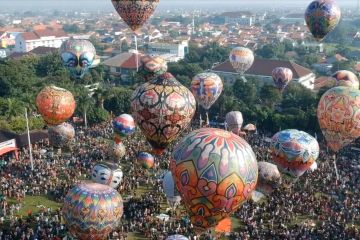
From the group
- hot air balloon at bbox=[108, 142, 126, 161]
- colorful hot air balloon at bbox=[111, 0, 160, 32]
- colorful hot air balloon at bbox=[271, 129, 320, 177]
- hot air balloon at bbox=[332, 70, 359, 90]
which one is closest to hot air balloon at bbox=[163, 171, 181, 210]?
colorful hot air balloon at bbox=[271, 129, 320, 177]

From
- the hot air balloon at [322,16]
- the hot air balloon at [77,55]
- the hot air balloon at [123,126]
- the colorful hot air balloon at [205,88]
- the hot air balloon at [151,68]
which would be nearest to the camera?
the hot air balloon at [123,126]

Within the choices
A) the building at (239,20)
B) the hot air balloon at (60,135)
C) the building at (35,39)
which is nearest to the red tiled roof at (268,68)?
the hot air balloon at (60,135)

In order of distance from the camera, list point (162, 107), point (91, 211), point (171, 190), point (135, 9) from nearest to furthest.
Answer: point (91, 211) < point (162, 107) < point (171, 190) < point (135, 9)

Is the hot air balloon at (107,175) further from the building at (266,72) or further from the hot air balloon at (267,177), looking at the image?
the building at (266,72)

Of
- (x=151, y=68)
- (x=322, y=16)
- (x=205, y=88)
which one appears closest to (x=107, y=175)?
(x=151, y=68)

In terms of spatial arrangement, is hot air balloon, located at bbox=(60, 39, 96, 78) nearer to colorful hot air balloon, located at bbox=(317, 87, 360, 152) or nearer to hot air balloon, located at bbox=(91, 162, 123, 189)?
hot air balloon, located at bbox=(91, 162, 123, 189)

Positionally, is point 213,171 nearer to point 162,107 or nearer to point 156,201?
point 162,107

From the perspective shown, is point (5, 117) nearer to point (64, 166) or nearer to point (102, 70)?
point (64, 166)
